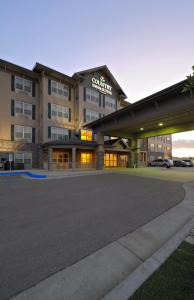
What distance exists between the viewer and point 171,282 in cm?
242

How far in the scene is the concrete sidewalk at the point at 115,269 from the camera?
7.38ft

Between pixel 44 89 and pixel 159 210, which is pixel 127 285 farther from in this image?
pixel 44 89

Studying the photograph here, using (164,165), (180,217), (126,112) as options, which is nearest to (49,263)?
(180,217)

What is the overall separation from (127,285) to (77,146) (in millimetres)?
19562

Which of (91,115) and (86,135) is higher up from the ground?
(91,115)

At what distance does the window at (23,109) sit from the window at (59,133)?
4.29 metres

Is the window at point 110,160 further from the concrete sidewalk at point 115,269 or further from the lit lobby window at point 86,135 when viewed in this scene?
the concrete sidewalk at point 115,269

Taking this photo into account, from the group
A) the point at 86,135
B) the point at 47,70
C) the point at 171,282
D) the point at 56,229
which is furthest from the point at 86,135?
the point at 171,282

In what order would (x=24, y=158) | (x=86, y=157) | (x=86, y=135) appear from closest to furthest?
(x=24, y=158) < (x=86, y=157) < (x=86, y=135)

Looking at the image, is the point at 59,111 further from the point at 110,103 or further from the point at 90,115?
the point at 110,103

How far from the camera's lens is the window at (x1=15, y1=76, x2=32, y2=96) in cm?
2256

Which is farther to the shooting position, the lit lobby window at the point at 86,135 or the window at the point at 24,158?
the lit lobby window at the point at 86,135

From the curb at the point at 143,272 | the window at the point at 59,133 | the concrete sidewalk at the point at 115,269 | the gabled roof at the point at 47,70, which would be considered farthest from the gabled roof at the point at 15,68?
the curb at the point at 143,272

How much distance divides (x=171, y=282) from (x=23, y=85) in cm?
2738
